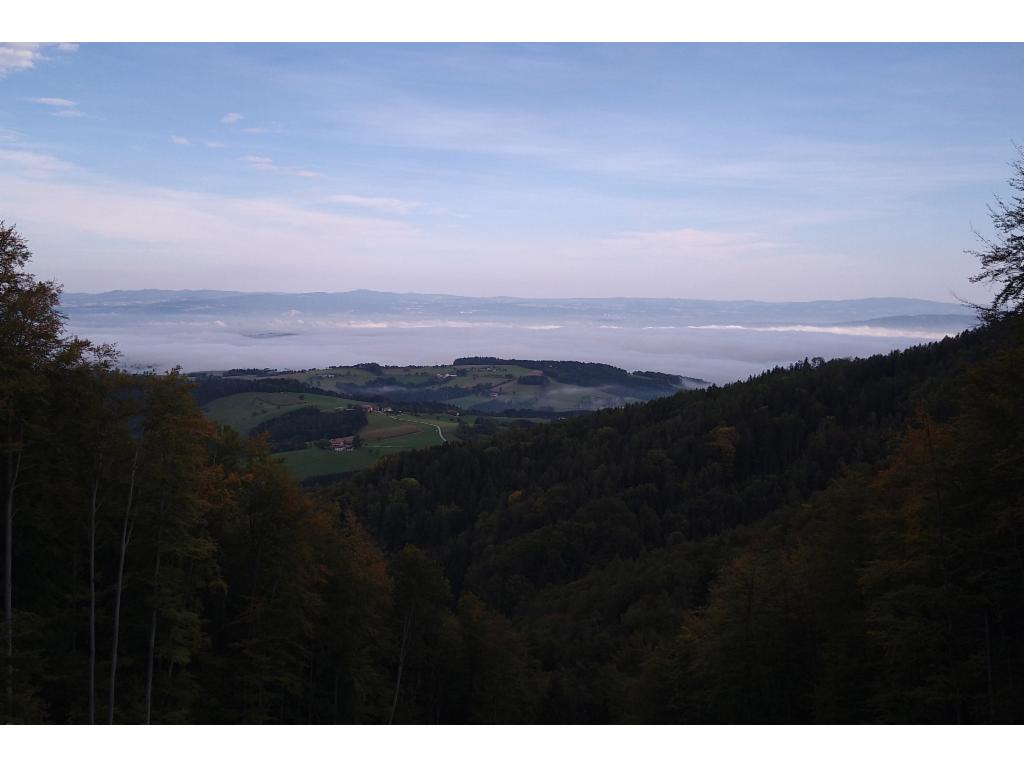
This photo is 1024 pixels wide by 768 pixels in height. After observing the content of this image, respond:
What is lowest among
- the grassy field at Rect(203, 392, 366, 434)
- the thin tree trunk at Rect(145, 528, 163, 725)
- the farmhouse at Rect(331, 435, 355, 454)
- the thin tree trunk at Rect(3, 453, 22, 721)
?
the farmhouse at Rect(331, 435, 355, 454)

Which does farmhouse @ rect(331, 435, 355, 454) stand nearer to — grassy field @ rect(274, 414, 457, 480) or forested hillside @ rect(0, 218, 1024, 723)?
grassy field @ rect(274, 414, 457, 480)

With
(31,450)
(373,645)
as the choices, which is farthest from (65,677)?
(373,645)

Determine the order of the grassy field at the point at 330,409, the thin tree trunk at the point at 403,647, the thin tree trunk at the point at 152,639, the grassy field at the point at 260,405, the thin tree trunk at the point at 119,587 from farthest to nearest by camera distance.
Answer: the grassy field at the point at 260,405, the grassy field at the point at 330,409, the thin tree trunk at the point at 403,647, the thin tree trunk at the point at 152,639, the thin tree trunk at the point at 119,587

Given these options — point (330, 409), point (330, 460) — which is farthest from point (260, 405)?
point (330, 460)

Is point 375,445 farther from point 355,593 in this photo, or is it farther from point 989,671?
point 989,671

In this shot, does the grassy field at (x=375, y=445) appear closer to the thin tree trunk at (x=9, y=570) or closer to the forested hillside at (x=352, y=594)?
the forested hillside at (x=352, y=594)

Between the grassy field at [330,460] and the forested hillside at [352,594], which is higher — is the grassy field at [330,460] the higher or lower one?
the lower one

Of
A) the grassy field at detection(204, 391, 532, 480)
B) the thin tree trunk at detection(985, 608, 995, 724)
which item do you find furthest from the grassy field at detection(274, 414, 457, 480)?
the thin tree trunk at detection(985, 608, 995, 724)

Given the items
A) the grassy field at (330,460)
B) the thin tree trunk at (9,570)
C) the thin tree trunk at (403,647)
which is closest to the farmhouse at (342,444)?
the grassy field at (330,460)

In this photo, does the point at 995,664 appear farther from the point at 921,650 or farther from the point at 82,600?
the point at 82,600
